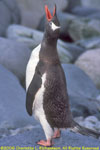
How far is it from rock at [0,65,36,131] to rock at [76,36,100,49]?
18.2ft

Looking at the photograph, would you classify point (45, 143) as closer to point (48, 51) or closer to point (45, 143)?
point (45, 143)

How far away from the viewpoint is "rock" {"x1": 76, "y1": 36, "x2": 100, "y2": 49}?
9844 millimetres

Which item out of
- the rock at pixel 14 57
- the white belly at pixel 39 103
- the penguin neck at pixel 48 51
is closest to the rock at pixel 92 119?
the rock at pixel 14 57

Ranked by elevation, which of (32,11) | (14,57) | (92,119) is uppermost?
(14,57)

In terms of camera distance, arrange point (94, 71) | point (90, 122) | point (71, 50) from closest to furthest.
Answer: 1. point (90, 122)
2. point (94, 71)
3. point (71, 50)

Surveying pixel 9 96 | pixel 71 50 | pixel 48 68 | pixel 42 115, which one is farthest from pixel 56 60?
pixel 71 50

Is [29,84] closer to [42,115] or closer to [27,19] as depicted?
[42,115]

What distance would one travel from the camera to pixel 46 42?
295 centimetres

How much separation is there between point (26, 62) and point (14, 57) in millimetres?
268

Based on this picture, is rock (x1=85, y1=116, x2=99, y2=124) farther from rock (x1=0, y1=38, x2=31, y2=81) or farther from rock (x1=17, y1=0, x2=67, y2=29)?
rock (x1=17, y1=0, x2=67, y2=29)

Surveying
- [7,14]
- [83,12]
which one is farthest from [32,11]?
[7,14]

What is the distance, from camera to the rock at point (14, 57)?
218 inches

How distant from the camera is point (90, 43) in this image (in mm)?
10141

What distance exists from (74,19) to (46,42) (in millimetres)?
8586
